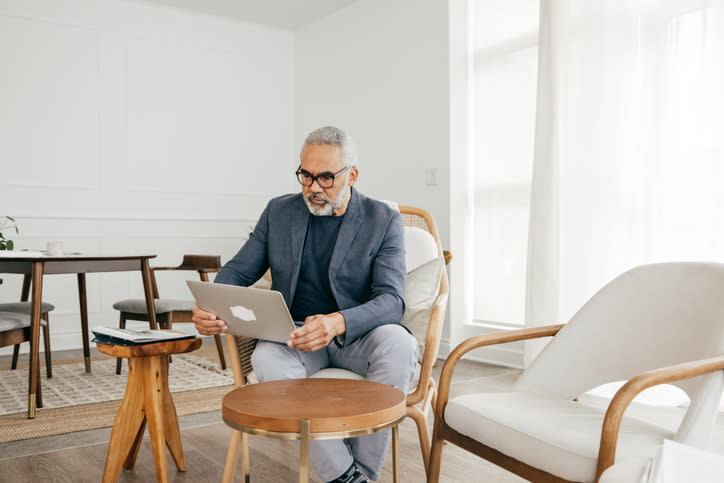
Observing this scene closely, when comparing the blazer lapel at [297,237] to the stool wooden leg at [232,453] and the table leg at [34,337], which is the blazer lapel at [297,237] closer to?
the stool wooden leg at [232,453]

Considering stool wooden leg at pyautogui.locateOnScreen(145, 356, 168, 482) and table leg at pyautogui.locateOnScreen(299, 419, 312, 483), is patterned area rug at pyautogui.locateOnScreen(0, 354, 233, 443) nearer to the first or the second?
stool wooden leg at pyautogui.locateOnScreen(145, 356, 168, 482)

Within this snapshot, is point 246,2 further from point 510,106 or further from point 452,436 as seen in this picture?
point 452,436

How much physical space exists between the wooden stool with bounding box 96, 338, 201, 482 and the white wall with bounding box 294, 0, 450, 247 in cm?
260

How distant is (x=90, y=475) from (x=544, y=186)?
2604 mm

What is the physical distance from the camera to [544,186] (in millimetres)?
3479

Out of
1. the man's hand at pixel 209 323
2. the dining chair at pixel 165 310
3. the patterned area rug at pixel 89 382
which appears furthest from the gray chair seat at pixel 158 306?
the man's hand at pixel 209 323

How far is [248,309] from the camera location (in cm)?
167

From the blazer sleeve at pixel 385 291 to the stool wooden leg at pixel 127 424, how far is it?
0.73m

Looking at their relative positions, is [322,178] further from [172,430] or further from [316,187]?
[172,430]

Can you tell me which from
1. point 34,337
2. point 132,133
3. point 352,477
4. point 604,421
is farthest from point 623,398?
point 132,133

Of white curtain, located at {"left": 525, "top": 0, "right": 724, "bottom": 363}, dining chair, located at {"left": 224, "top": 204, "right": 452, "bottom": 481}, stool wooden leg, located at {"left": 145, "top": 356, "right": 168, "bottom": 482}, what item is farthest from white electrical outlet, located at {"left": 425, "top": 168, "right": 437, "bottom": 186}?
stool wooden leg, located at {"left": 145, "top": 356, "right": 168, "bottom": 482}

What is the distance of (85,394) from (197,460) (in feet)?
4.12

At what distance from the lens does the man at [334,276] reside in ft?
5.79

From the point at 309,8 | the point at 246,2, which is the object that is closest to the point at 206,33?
the point at 246,2
